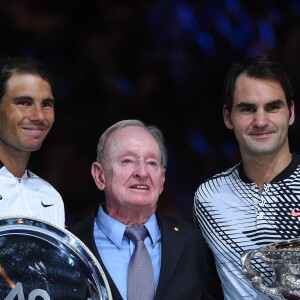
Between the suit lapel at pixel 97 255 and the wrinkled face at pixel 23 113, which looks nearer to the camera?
the suit lapel at pixel 97 255

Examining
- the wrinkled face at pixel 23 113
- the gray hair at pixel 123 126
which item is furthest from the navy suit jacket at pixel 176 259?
the wrinkled face at pixel 23 113

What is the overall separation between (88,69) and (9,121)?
4.89 ft

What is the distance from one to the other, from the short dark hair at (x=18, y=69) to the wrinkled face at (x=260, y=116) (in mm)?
690

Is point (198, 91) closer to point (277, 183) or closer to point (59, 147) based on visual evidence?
point (59, 147)

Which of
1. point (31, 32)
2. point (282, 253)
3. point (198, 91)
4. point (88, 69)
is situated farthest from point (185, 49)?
point (282, 253)

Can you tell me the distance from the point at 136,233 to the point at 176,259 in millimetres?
155

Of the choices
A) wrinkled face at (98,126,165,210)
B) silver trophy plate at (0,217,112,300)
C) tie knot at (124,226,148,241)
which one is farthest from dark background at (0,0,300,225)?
silver trophy plate at (0,217,112,300)

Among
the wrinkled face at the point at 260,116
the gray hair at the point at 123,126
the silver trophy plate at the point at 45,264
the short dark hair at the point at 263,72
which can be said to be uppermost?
the short dark hair at the point at 263,72

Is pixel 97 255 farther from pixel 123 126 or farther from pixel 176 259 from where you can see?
pixel 123 126

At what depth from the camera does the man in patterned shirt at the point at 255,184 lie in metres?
2.59

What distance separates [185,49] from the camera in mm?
4184

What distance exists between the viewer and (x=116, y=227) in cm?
251

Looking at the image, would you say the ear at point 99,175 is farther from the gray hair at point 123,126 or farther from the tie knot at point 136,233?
the tie knot at point 136,233

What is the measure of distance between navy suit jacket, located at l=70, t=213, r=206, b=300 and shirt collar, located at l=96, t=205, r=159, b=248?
0.02 m
